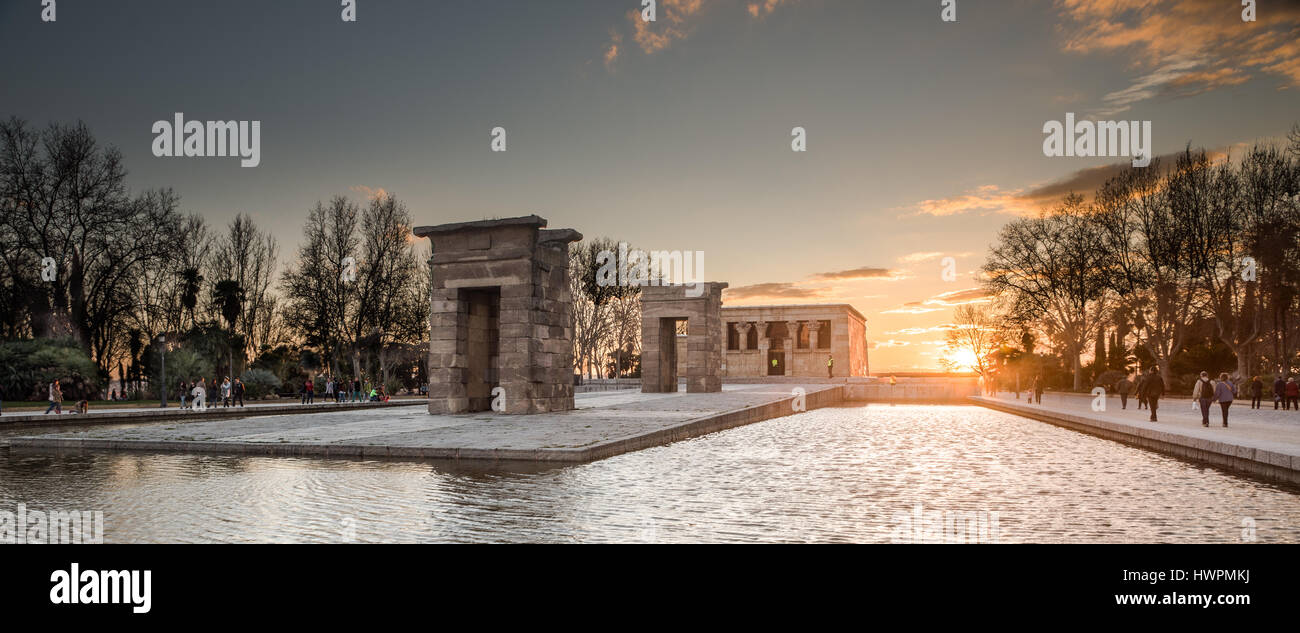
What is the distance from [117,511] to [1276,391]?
33.4 metres

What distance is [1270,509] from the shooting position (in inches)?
326

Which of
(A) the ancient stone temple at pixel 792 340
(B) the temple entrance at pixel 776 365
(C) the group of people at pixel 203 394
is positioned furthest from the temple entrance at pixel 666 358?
(B) the temple entrance at pixel 776 365

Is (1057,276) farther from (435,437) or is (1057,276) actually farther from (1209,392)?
(435,437)

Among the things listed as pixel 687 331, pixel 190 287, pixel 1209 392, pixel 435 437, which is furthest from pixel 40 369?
pixel 1209 392

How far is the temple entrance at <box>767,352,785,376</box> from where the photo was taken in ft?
245

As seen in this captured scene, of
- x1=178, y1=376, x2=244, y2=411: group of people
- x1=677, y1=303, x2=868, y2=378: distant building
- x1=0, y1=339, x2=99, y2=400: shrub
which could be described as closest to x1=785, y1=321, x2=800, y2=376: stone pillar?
x1=677, y1=303, x2=868, y2=378: distant building

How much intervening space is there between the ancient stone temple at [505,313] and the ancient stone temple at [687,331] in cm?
1512

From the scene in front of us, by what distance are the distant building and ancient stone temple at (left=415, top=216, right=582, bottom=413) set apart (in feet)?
163

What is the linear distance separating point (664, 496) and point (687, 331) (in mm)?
29290

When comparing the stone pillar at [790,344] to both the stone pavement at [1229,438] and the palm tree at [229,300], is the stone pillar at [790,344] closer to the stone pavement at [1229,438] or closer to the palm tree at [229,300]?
the palm tree at [229,300]

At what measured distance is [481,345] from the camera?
23.7 m

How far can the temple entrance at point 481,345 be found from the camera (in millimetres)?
22934
